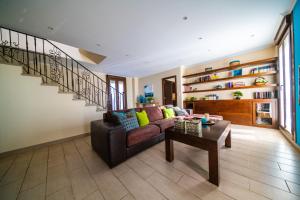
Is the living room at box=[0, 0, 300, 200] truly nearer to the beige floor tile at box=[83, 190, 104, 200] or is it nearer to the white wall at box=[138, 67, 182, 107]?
the beige floor tile at box=[83, 190, 104, 200]

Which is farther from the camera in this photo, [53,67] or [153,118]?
[53,67]

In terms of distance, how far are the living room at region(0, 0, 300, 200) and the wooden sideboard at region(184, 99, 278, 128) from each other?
31mm

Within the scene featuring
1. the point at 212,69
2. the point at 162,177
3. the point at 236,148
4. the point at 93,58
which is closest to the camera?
the point at 162,177

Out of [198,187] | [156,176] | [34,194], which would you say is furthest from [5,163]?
[198,187]

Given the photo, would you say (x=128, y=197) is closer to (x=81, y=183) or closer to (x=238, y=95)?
(x=81, y=183)

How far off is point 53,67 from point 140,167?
485 centimetres

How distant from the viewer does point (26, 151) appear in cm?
247

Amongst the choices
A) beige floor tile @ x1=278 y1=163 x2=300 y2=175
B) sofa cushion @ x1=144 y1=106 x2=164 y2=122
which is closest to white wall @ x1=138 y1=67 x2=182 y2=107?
sofa cushion @ x1=144 y1=106 x2=164 y2=122

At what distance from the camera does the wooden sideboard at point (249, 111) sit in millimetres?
3383

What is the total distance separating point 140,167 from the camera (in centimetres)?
176

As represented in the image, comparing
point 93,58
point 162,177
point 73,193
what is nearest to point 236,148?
point 162,177

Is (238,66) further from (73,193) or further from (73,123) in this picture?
(73,123)

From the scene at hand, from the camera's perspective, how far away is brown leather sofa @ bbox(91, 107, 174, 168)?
1765mm

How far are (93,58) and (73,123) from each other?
261cm
